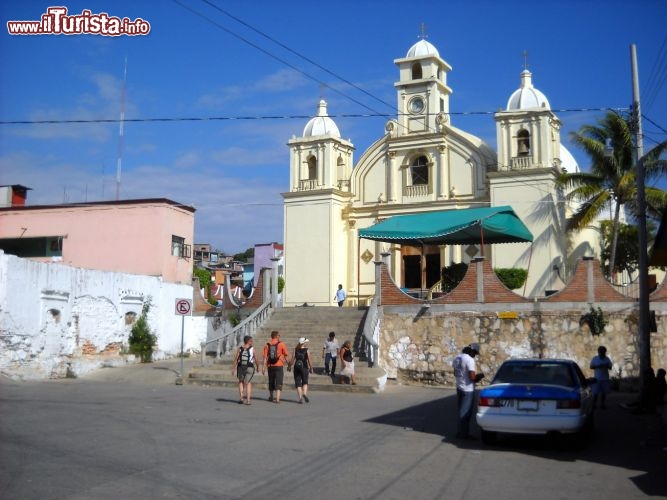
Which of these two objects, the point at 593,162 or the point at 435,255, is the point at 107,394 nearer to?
the point at 435,255

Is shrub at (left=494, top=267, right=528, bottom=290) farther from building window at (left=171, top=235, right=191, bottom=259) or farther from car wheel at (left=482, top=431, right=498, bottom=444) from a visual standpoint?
car wheel at (left=482, top=431, right=498, bottom=444)

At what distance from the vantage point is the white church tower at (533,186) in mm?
30672

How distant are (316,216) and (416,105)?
7609mm

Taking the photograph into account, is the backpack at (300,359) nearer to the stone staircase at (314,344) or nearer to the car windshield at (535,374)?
the stone staircase at (314,344)

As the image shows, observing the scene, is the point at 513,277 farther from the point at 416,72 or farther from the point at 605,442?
the point at 605,442

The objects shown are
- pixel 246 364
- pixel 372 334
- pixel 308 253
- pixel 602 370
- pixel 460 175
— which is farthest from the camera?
pixel 308 253

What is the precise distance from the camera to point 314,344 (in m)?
24.9

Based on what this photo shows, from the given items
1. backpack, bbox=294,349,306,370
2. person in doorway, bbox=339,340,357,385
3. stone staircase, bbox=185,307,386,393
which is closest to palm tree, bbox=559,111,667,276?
stone staircase, bbox=185,307,386,393

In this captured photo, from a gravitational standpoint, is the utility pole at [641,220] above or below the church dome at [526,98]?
below

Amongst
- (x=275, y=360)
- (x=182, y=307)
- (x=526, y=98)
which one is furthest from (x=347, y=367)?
(x=526, y=98)

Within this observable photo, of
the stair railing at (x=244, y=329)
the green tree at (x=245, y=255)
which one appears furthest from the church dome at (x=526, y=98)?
the green tree at (x=245, y=255)

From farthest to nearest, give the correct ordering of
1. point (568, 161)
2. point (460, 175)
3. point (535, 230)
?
point (568, 161), point (460, 175), point (535, 230)

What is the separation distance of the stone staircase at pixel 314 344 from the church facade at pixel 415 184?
21.1 feet

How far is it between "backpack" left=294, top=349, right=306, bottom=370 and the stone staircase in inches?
115
